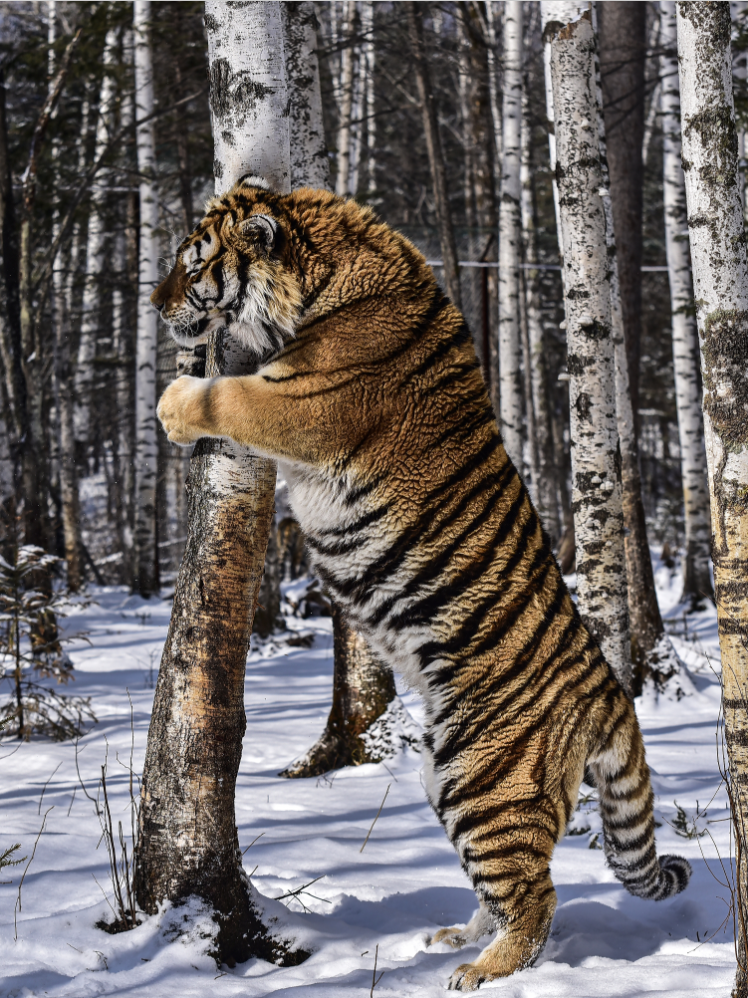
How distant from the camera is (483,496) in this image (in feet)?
10.2

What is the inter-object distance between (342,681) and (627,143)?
738 centimetres

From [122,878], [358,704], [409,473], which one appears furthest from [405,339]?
[358,704]

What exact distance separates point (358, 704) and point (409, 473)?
2.69 metres

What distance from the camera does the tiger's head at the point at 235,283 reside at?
3.10 meters

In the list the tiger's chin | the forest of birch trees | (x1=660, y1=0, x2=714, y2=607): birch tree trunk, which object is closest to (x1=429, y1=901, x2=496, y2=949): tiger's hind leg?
the forest of birch trees

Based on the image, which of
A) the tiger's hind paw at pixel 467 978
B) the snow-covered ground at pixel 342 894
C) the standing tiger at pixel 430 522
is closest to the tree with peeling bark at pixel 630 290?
the snow-covered ground at pixel 342 894

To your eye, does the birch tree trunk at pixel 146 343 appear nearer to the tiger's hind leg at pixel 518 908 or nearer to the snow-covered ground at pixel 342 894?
the snow-covered ground at pixel 342 894

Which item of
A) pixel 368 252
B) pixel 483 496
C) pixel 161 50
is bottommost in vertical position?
pixel 483 496

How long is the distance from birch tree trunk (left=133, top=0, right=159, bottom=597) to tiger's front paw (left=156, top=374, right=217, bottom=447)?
32.9ft

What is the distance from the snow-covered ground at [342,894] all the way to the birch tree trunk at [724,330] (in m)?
0.76

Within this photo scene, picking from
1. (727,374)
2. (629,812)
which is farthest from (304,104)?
(629,812)

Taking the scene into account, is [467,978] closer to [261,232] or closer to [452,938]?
[452,938]

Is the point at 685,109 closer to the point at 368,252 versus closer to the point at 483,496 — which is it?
the point at 368,252

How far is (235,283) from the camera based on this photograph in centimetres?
317
